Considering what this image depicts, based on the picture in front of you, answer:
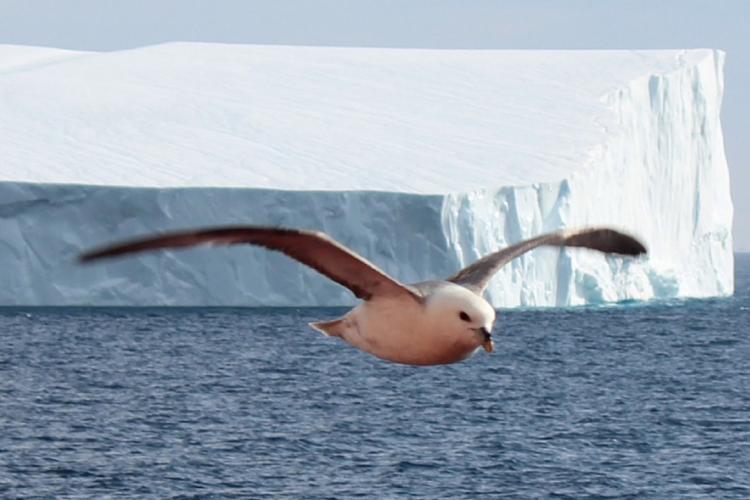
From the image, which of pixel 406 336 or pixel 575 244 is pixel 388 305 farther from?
pixel 575 244

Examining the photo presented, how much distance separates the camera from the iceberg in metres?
34.0

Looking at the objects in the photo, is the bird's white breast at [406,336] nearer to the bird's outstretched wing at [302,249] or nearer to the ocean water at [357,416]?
the bird's outstretched wing at [302,249]

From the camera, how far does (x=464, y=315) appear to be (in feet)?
12.4

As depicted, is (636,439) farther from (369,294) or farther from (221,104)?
(369,294)

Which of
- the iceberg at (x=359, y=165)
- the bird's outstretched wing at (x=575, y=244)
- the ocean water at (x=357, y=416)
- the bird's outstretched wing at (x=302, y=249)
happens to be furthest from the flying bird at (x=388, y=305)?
the iceberg at (x=359, y=165)

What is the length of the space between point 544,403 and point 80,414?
9497 mm

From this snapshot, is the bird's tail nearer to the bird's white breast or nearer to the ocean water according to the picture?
the bird's white breast

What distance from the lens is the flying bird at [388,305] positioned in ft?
11.9

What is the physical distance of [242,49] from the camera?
49.7m

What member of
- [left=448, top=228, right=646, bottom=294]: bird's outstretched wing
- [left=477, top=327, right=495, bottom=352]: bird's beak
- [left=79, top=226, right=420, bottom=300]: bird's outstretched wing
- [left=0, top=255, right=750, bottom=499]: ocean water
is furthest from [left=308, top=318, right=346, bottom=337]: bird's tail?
[left=0, top=255, right=750, bottom=499]: ocean water

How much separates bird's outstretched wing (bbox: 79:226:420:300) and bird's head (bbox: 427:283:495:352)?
4.6 inches

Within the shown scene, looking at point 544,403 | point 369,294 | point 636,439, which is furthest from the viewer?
point 544,403

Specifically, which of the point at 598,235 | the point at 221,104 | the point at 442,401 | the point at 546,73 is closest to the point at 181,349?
the point at 221,104

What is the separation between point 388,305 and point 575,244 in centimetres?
113
